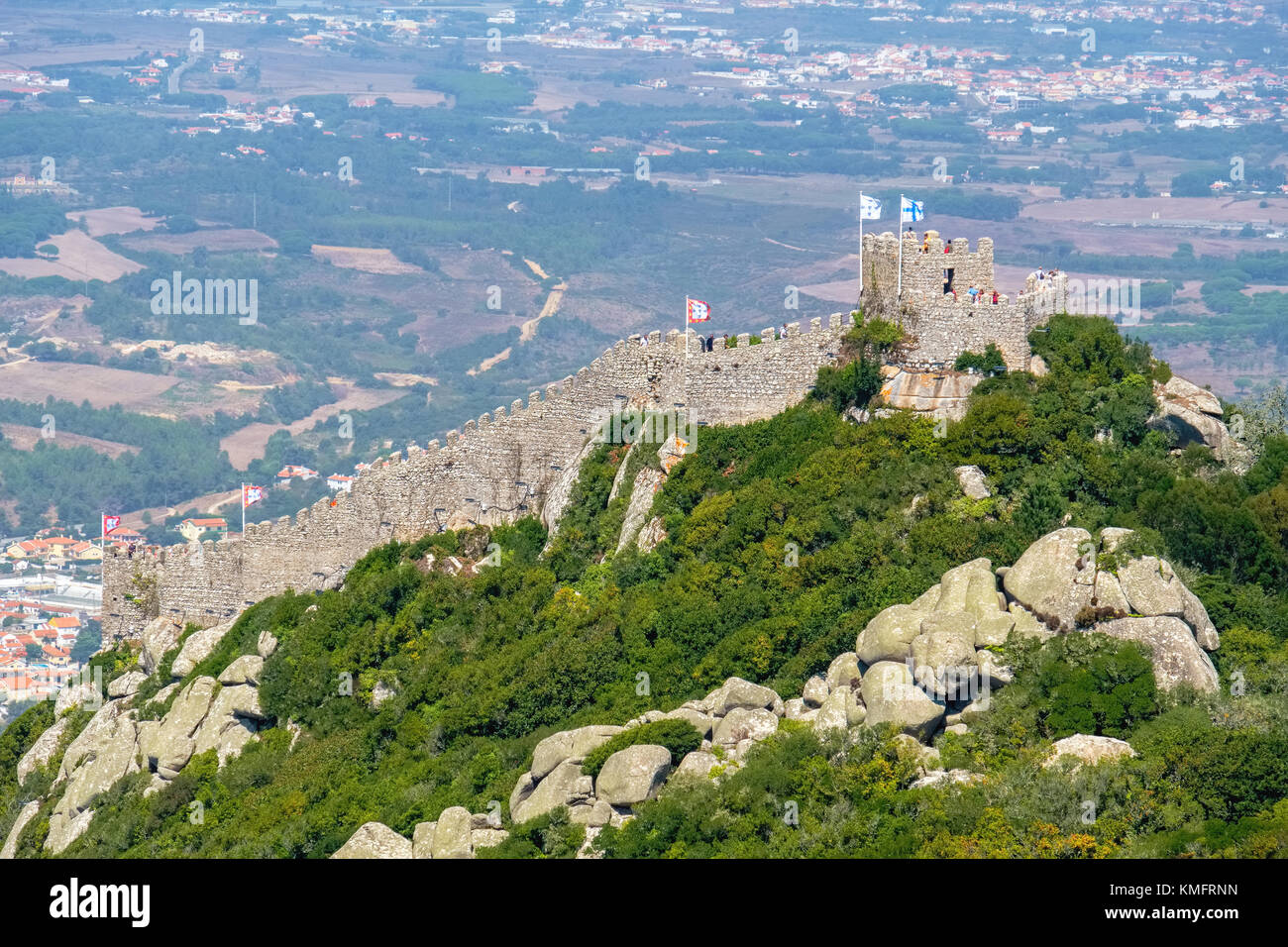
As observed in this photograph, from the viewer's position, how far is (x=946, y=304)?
181 feet

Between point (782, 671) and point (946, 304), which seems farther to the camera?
point (946, 304)

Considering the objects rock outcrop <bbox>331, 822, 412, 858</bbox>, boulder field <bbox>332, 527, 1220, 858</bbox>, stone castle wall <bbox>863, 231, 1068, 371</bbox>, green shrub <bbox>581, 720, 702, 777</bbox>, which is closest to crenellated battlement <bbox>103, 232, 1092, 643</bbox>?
stone castle wall <bbox>863, 231, 1068, 371</bbox>

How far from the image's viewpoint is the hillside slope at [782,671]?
40438 millimetres

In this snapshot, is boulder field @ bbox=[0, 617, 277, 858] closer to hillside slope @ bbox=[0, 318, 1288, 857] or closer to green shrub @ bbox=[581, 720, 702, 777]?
hillside slope @ bbox=[0, 318, 1288, 857]

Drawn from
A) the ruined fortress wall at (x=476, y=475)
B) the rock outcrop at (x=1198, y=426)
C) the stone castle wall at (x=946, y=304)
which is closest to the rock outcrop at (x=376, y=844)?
the ruined fortress wall at (x=476, y=475)

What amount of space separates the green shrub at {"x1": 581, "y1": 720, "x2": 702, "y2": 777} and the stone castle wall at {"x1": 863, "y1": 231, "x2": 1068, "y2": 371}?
593 inches

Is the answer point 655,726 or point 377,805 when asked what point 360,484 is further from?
point 655,726

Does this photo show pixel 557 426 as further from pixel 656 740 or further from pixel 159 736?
pixel 656 740

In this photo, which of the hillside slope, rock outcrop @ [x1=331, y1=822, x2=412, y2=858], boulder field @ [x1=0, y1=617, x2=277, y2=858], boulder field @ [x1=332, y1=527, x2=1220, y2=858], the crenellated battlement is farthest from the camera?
the crenellated battlement

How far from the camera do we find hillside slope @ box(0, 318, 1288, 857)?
40.4 meters

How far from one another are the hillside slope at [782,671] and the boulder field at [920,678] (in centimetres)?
8

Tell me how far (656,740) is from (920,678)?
5548 millimetres

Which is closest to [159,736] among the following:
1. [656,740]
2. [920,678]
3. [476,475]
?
[476,475]

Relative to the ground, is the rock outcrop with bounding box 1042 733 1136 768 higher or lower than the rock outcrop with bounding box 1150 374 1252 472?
lower
